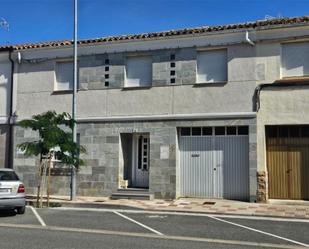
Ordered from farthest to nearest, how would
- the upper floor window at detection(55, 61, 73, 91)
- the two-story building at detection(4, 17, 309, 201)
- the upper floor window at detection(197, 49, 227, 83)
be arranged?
1. the upper floor window at detection(55, 61, 73, 91)
2. the upper floor window at detection(197, 49, 227, 83)
3. the two-story building at detection(4, 17, 309, 201)

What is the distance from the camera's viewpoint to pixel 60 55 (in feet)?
63.1

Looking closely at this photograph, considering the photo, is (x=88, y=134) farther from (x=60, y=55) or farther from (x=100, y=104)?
(x=60, y=55)

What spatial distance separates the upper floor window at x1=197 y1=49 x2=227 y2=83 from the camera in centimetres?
1709

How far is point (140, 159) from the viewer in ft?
61.5

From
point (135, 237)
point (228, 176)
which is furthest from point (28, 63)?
point (135, 237)

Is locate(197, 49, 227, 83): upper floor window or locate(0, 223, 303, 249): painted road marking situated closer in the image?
locate(0, 223, 303, 249): painted road marking

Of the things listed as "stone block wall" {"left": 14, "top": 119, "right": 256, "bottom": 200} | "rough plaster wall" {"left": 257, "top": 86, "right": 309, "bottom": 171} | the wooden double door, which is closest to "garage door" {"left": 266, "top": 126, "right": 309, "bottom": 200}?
the wooden double door

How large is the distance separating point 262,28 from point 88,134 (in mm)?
7704

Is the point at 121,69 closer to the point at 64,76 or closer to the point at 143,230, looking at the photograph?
the point at 64,76

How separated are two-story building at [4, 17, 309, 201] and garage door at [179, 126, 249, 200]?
0.12 feet

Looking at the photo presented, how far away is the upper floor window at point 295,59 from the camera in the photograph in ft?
53.0

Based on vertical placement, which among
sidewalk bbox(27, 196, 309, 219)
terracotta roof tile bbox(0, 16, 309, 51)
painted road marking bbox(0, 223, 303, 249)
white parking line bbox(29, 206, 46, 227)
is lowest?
painted road marking bbox(0, 223, 303, 249)

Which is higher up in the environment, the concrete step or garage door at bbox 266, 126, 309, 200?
garage door at bbox 266, 126, 309, 200

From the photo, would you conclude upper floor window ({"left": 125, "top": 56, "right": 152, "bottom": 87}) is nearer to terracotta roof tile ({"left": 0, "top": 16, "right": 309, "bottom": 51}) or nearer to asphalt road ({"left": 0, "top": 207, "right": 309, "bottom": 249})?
terracotta roof tile ({"left": 0, "top": 16, "right": 309, "bottom": 51})
